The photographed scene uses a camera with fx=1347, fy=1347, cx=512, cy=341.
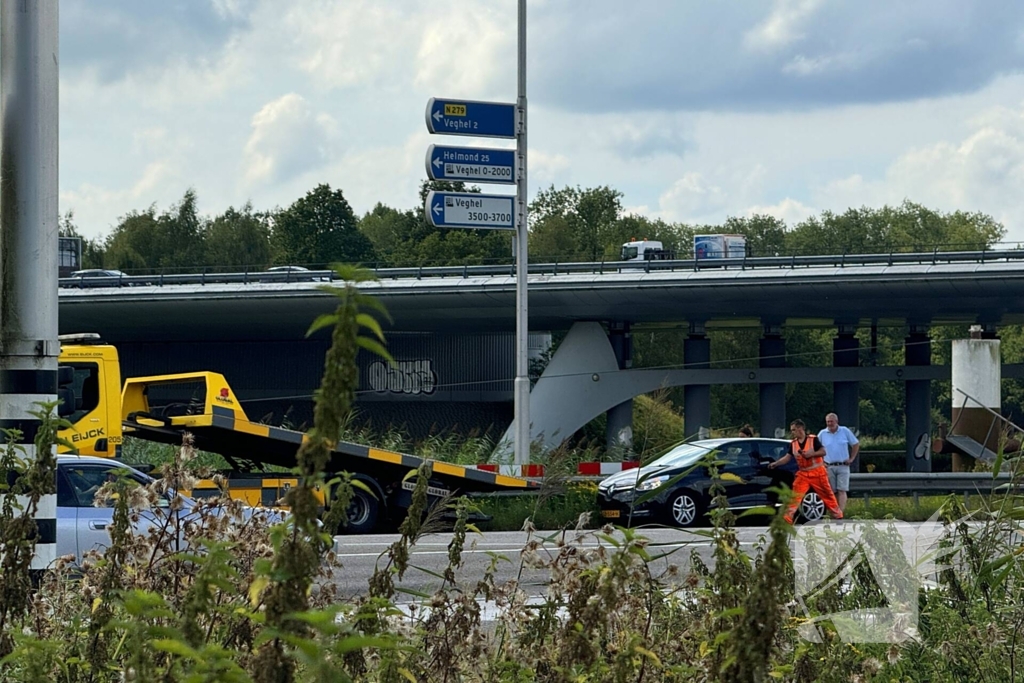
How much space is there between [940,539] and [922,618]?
1.17 ft

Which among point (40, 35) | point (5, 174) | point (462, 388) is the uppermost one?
point (40, 35)

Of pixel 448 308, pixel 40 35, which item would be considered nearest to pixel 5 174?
pixel 40 35

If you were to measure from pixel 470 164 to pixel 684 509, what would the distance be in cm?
655

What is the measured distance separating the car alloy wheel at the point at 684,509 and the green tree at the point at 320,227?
2798 inches

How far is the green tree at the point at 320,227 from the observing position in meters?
90.5

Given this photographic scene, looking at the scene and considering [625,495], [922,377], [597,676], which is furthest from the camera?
[922,377]

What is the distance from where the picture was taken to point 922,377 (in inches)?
1708

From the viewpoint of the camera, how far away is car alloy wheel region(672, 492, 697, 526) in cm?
1936

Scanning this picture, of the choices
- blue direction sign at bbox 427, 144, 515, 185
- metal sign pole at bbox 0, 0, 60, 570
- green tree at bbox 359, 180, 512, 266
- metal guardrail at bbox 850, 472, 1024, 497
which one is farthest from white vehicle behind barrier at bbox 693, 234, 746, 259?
green tree at bbox 359, 180, 512, 266

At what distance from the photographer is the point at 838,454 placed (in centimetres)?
1850

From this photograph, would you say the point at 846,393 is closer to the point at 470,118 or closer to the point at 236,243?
the point at 470,118

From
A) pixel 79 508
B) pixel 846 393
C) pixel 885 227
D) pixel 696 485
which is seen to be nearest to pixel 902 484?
pixel 696 485

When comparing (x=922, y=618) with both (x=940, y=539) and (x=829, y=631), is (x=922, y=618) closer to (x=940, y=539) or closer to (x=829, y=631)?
(x=940, y=539)

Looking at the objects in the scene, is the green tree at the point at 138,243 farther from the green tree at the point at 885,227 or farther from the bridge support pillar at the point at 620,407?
the bridge support pillar at the point at 620,407
